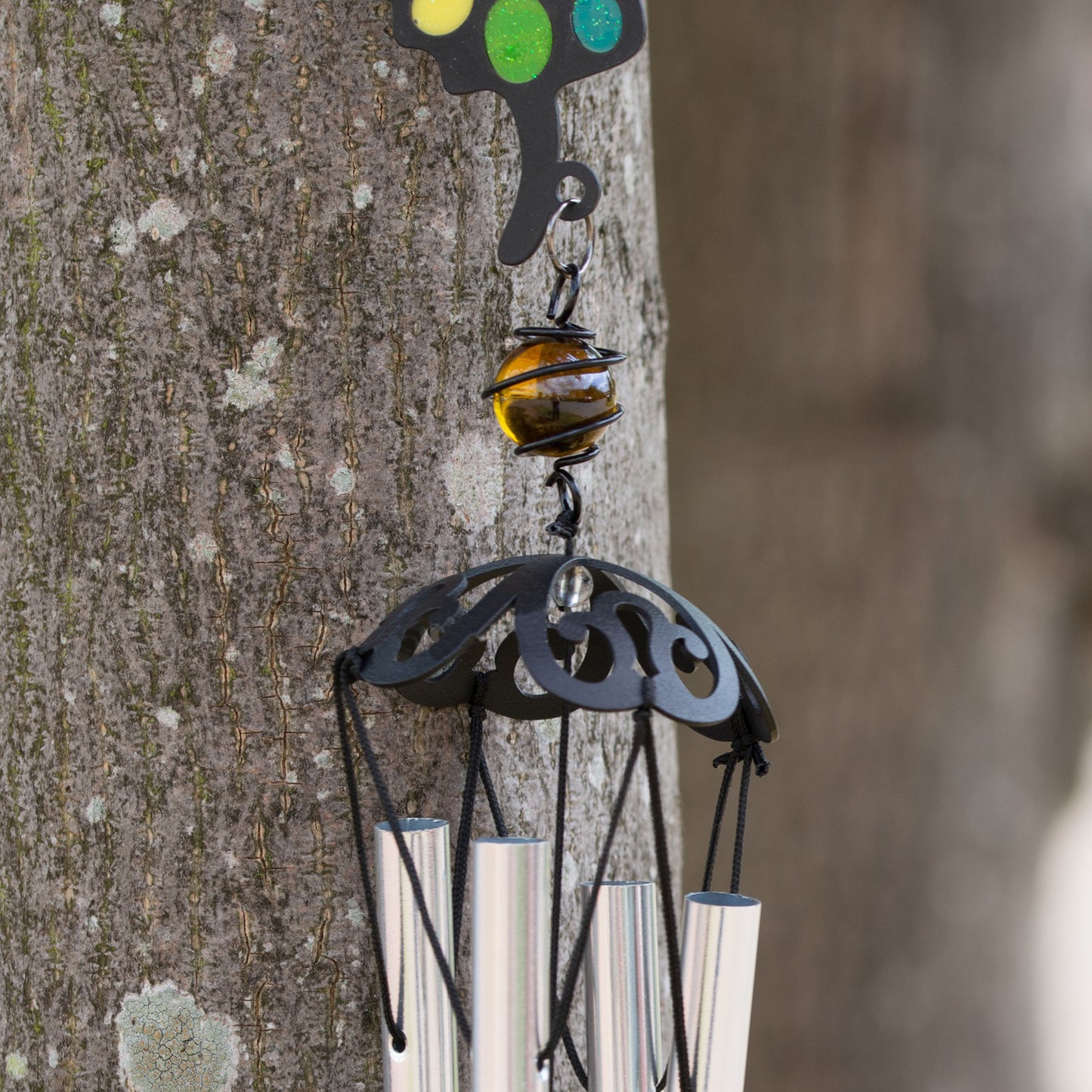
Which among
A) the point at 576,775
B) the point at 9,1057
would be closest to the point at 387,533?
the point at 576,775

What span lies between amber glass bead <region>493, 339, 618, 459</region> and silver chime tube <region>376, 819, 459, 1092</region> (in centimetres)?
19

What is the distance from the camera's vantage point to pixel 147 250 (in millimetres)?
580

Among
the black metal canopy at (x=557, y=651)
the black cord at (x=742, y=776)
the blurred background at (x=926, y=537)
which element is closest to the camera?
the black metal canopy at (x=557, y=651)

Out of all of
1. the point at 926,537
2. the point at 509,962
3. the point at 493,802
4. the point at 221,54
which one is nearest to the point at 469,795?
the point at 493,802

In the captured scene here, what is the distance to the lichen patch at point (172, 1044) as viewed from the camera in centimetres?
57

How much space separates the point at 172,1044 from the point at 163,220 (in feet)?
1.36

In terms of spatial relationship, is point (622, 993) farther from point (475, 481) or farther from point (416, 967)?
point (475, 481)

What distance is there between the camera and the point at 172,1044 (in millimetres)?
576

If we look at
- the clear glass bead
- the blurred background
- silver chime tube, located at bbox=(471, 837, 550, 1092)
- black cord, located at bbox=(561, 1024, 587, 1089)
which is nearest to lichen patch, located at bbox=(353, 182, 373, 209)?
the clear glass bead

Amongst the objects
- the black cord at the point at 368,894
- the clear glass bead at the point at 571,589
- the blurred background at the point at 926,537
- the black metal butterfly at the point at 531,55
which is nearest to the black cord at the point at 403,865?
the black cord at the point at 368,894

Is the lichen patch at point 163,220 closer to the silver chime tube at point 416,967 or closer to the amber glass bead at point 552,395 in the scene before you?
the amber glass bead at point 552,395

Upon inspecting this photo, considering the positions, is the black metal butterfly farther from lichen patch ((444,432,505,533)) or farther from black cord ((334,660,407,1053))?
black cord ((334,660,407,1053))

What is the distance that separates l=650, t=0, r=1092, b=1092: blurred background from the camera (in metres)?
1.55

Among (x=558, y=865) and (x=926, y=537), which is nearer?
(x=558, y=865)
